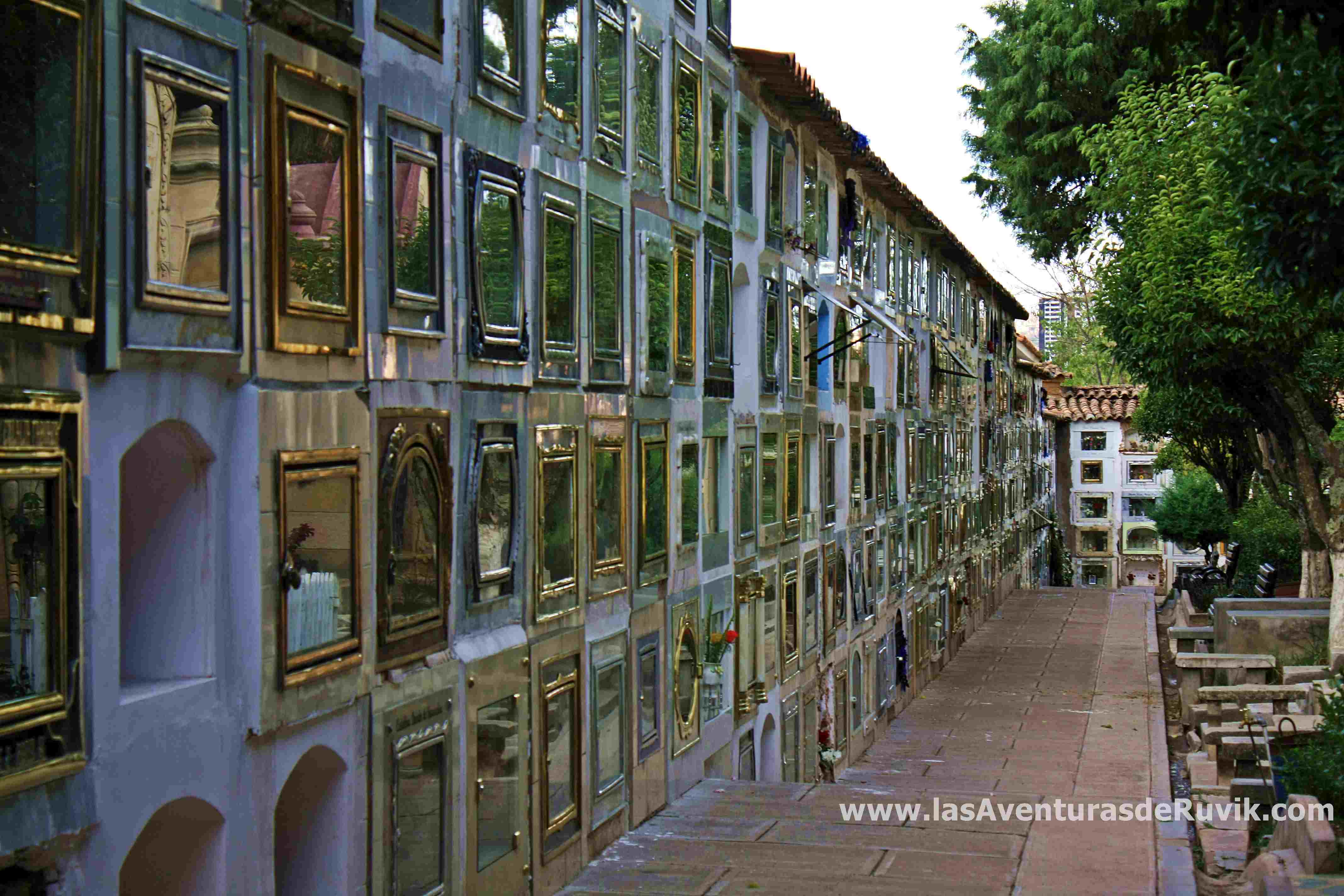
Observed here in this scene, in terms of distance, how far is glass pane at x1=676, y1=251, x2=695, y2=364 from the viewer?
20.0 m

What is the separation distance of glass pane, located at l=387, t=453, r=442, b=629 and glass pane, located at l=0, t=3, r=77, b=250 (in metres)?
4.37

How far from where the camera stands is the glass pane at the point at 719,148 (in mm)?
21641

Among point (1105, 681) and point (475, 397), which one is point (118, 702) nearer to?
point (475, 397)

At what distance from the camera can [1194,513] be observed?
6231cm

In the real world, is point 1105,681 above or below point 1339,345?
below

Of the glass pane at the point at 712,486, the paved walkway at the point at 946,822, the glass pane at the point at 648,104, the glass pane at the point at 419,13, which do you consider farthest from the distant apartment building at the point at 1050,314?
the glass pane at the point at 419,13

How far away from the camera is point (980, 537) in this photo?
5056cm

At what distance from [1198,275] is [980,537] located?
25.9 m

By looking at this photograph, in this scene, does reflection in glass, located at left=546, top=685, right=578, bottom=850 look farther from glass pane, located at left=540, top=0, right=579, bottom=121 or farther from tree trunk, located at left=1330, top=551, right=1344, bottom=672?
tree trunk, located at left=1330, top=551, right=1344, bottom=672

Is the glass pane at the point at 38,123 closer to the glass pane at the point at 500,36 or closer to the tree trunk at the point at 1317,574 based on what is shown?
the glass pane at the point at 500,36

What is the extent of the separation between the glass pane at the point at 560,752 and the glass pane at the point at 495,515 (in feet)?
5.63

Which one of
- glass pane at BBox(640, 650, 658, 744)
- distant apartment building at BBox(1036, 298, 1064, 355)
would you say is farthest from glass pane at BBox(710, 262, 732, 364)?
distant apartment building at BBox(1036, 298, 1064, 355)

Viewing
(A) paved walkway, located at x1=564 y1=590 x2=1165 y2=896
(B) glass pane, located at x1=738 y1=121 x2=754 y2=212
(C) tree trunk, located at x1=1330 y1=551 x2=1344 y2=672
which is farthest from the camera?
(C) tree trunk, located at x1=1330 y1=551 x2=1344 y2=672

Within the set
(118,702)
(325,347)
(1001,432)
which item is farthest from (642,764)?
(1001,432)
